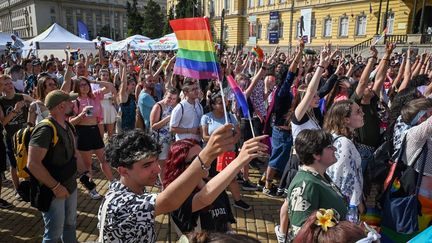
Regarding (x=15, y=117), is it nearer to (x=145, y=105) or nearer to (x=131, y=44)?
(x=145, y=105)

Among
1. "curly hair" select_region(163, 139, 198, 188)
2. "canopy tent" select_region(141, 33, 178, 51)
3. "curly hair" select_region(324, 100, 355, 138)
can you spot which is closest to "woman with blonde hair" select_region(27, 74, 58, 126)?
"curly hair" select_region(163, 139, 198, 188)

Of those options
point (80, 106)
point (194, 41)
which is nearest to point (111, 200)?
point (194, 41)

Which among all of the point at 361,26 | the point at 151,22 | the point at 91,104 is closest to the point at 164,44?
the point at 91,104

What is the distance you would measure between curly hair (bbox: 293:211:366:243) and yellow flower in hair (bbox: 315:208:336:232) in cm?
2

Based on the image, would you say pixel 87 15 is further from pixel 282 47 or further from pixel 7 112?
pixel 7 112

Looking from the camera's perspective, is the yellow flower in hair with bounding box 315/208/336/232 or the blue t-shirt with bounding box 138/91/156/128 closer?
the yellow flower in hair with bounding box 315/208/336/232

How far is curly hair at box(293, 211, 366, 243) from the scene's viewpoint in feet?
5.40

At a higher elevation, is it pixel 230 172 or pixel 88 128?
pixel 230 172

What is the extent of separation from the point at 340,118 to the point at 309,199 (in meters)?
1.23

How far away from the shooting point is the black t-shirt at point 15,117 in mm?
5281

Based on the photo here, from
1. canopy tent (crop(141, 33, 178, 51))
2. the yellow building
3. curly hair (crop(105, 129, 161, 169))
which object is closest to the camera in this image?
curly hair (crop(105, 129, 161, 169))

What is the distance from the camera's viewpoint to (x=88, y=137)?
5523 mm

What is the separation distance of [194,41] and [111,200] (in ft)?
5.71

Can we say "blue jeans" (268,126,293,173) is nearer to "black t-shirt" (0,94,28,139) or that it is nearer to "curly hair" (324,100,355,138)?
"curly hair" (324,100,355,138)
